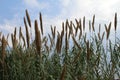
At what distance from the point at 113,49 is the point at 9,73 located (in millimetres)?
2101

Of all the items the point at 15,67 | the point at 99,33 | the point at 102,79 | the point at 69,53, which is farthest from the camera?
the point at 99,33

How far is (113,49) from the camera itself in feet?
19.1

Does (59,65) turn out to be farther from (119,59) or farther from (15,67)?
(119,59)

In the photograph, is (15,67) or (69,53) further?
(69,53)

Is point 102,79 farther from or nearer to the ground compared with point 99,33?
nearer to the ground

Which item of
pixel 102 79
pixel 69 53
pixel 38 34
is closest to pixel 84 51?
pixel 69 53

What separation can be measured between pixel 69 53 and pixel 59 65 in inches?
30.8

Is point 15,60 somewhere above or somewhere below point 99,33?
below

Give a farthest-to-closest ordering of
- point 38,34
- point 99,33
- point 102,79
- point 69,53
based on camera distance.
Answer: point 99,33 < point 69,53 < point 102,79 < point 38,34

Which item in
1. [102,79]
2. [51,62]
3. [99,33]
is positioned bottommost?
[102,79]

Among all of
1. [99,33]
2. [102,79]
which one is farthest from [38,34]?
[99,33]

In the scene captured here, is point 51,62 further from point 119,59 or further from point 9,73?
point 119,59

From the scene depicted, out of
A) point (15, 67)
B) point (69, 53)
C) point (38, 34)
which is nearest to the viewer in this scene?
point (38, 34)

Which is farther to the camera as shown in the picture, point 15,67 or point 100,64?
point 100,64
